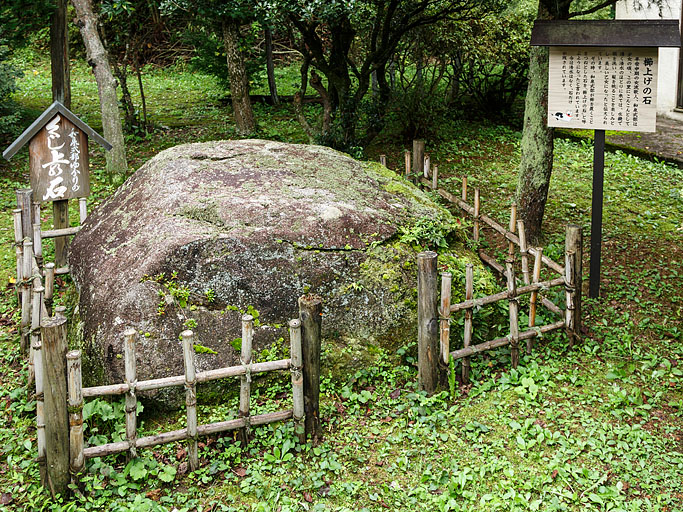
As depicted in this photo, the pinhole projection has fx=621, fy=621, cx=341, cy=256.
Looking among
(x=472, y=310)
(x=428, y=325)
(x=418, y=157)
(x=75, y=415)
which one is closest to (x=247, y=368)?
(x=75, y=415)

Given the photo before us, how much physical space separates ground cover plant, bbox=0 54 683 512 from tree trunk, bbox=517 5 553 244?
133 cm

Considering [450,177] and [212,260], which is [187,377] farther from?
[450,177]

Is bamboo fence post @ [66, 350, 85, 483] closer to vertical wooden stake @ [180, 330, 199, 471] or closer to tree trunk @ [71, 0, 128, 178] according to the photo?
vertical wooden stake @ [180, 330, 199, 471]

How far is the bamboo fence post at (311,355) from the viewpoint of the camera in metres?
4.39

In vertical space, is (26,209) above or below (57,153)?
below

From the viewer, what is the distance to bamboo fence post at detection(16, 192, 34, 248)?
6.47 m

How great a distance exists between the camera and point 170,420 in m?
4.84

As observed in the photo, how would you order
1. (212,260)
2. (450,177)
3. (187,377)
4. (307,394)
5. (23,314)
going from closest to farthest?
(187,377) → (307,394) → (212,260) → (23,314) → (450,177)

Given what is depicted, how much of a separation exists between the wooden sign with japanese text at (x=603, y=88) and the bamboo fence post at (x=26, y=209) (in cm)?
550

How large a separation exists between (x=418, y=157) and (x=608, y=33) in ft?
9.83

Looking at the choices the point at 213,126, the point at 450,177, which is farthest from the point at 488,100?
the point at 213,126

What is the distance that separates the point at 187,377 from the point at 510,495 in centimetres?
229

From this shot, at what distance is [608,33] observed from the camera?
608 cm

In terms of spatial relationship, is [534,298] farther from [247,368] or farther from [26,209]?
[26,209]
